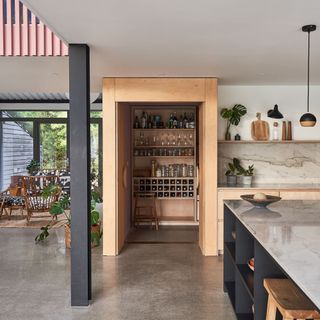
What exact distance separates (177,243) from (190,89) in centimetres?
240

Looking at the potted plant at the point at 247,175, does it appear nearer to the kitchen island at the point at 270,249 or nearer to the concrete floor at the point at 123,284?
the concrete floor at the point at 123,284

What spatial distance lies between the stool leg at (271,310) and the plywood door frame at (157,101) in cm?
270

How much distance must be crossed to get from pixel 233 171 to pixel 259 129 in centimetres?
78

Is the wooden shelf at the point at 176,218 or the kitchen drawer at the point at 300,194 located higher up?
the kitchen drawer at the point at 300,194

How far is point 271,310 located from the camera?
2127 millimetres

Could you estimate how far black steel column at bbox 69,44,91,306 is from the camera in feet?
10.6

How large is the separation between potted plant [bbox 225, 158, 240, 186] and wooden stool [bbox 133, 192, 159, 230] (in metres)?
1.68

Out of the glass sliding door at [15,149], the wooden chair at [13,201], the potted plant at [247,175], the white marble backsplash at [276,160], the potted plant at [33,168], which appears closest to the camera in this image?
the potted plant at [247,175]

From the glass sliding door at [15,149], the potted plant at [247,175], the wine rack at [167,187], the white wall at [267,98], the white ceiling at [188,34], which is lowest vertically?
the wine rack at [167,187]

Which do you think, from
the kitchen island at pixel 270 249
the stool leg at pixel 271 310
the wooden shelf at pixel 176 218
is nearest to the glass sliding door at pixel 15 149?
the wooden shelf at pixel 176 218

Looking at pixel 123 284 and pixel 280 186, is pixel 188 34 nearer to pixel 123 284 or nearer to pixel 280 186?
pixel 123 284

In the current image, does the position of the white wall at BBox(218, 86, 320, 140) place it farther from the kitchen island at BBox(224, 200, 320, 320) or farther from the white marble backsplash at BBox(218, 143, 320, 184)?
the kitchen island at BBox(224, 200, 320, 320)

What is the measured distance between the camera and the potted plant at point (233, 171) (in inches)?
206

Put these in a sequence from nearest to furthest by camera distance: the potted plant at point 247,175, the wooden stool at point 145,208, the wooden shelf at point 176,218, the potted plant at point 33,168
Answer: the potted plant at point 247,175
the wooden stool at point 145,208
the wooden shelf at point 176,218
the potted plant at point 33,168
